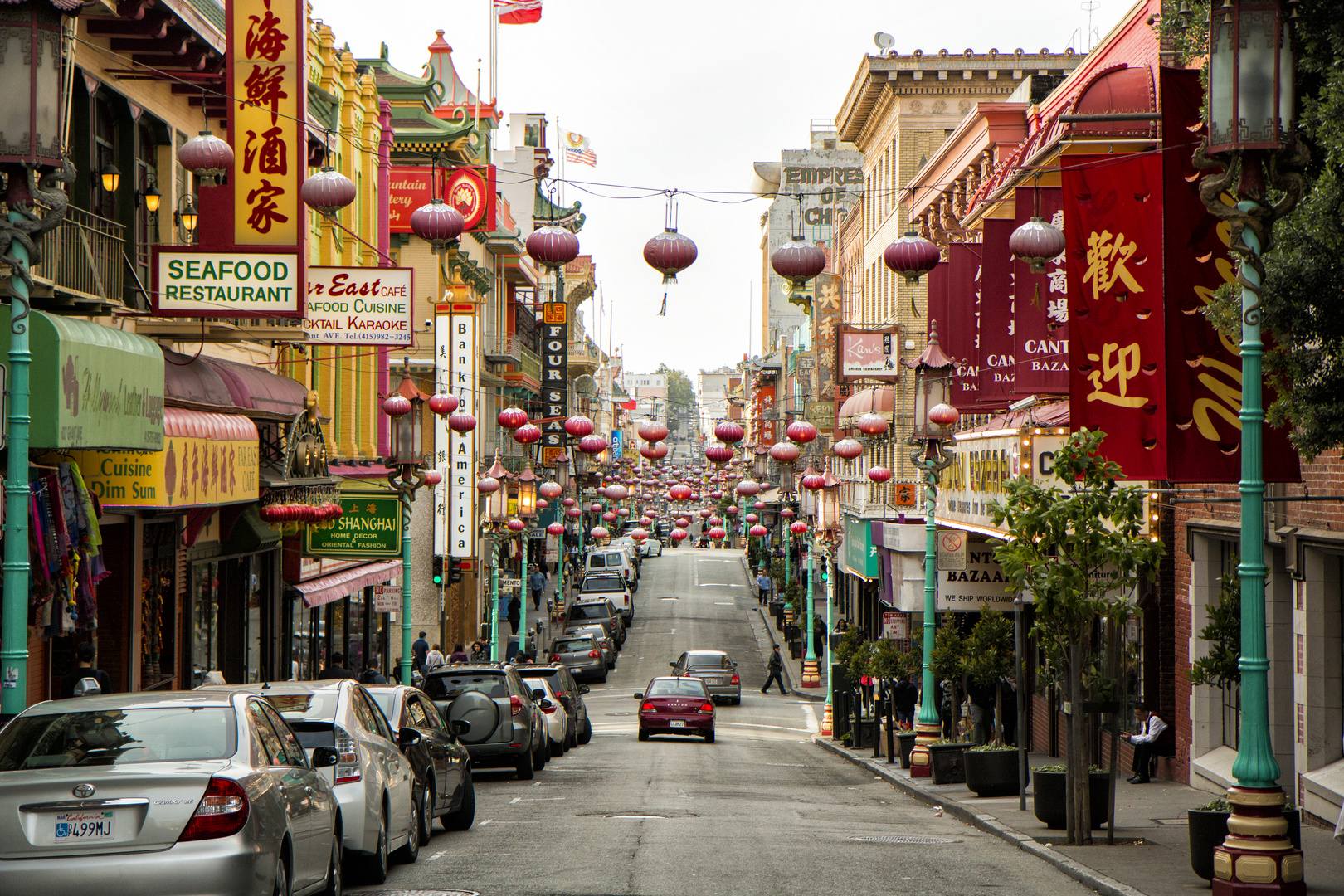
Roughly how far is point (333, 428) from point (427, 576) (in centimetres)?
1612

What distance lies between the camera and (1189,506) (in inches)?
802

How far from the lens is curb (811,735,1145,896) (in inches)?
474

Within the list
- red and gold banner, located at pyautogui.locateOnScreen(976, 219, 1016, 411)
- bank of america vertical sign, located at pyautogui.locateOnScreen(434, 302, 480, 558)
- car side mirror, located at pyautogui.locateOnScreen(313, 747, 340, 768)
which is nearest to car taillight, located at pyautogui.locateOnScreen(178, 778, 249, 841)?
car side mirror, located at pyautogui.locateOnScreen(313, 747, 340, 768)

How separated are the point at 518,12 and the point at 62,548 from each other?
42.3 metres

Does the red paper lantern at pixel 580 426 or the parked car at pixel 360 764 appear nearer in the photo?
the parked car at pixel 360 764

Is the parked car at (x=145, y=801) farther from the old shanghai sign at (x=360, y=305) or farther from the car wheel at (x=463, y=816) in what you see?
the old shanghai sign at (x=360, y=305)

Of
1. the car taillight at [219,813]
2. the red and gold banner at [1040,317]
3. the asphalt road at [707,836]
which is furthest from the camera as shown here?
the red and gold banner at [1040,317]

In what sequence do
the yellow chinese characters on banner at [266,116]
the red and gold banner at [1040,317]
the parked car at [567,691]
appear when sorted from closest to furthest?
the yellow chinese characters on banner at [266,116], the red and gold banner at [1040,317], the parked car at [567,691]

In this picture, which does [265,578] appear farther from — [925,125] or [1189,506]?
[925,125]

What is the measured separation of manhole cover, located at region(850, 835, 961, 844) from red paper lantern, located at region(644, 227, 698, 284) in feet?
19.1

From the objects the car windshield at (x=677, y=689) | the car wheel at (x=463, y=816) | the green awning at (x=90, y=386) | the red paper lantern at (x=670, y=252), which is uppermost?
the red paper lantern at (x=670, y=252)

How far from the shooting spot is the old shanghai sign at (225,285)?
18.9 metres

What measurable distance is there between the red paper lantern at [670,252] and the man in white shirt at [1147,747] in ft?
34.8

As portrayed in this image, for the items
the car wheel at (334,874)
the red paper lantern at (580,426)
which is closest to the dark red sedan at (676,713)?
the red paper lantern at (580,426)
